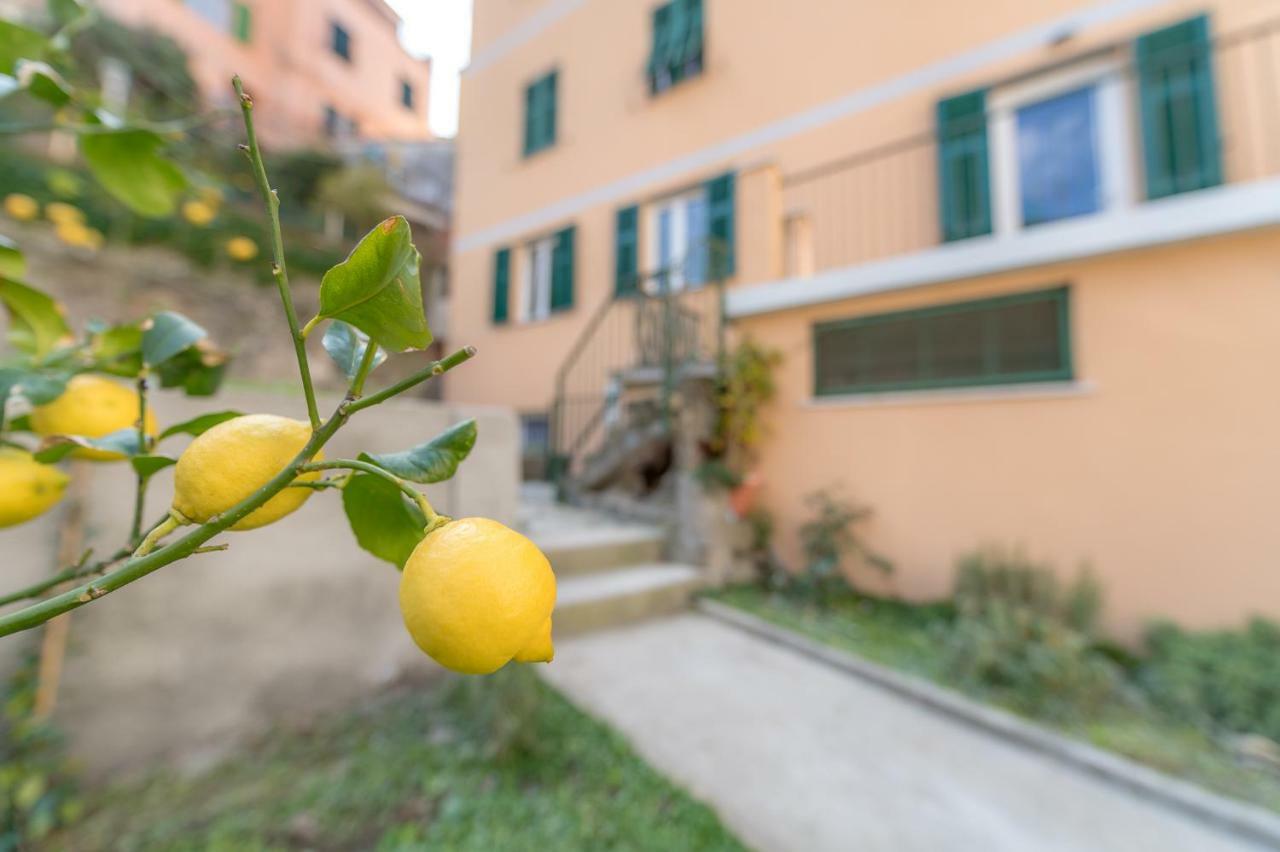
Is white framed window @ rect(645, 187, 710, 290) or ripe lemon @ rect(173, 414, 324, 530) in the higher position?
white framed window @ rect(645, 187, 710, 290)

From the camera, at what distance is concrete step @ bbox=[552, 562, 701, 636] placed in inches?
149

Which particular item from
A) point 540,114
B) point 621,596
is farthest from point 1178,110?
point 540,114

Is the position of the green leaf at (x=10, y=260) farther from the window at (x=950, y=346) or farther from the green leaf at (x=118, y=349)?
the window at (x=950, y=346)

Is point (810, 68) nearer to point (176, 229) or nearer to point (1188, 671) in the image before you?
point (1188, 671)

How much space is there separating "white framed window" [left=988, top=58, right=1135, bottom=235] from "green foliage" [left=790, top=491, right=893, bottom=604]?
304cm

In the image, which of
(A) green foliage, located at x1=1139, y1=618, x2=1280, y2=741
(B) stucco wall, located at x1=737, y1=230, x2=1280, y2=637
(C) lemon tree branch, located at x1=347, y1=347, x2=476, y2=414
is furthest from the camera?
(B) stucco wall, located at x1=737, y1=230, x2=1280, y2=637

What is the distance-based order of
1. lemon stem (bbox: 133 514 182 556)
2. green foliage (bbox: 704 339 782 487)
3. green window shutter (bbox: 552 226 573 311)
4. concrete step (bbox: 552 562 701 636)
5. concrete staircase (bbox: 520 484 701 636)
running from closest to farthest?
lemon stem (bbox: 133 514 182 556) < concrete step (bbox: 552 562 701 636) < concrete staircase (bbox: 520 484 701 636) < green foliage (bbox: 704 339 782 487) < green window shutter (bbox: 552 226 573 311)

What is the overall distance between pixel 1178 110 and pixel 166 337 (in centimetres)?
680

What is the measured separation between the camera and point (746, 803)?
2258mm

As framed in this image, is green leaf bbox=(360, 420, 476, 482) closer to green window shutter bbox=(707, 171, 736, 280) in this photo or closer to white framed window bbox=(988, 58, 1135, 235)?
white framed window bbox=(988, 58, 1135, 235)

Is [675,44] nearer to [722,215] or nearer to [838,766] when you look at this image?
[722,215]

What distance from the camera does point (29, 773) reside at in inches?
73.2

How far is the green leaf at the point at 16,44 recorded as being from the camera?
29.3 inches

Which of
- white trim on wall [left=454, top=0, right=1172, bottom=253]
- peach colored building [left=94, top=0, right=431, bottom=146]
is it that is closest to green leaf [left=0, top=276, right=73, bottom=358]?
white trim on wall [left=454, top=0, right=1172, bottom=253]
